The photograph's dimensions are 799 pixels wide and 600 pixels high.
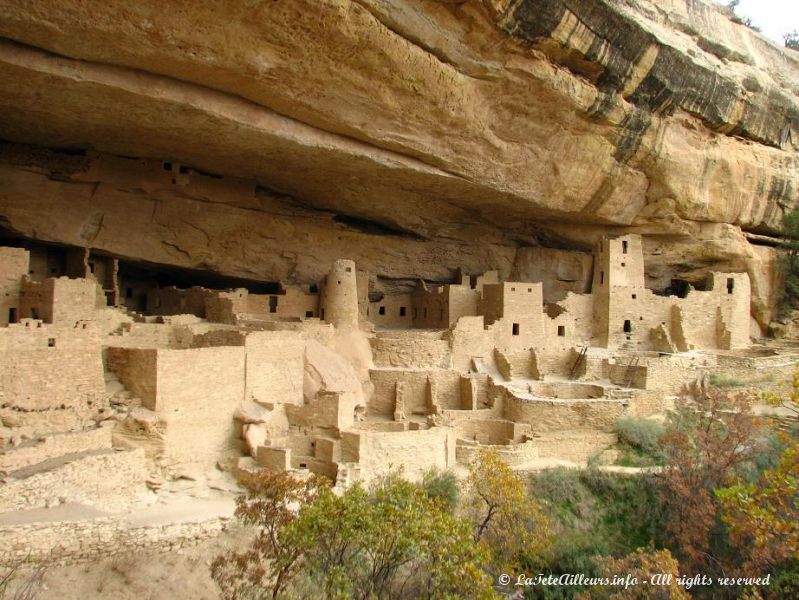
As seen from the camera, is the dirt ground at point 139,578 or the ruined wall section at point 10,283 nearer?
the dirt ground at point 139,578

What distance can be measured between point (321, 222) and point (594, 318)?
26.7 ft

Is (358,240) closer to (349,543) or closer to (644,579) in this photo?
(644,579)

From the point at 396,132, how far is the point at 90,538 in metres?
9.34

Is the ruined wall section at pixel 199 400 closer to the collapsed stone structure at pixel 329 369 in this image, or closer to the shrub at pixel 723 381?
the collapsed stone structure at pixel 329 369

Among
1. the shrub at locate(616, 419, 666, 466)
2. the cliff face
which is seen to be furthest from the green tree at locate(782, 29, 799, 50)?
the shrub at locate(616, 419, 666, 466)

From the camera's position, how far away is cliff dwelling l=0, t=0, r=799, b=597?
10.2m

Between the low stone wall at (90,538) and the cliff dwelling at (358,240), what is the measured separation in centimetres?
3

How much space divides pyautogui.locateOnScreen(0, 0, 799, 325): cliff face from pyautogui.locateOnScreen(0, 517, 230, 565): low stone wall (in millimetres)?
6853

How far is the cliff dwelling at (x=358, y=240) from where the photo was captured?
1019cm

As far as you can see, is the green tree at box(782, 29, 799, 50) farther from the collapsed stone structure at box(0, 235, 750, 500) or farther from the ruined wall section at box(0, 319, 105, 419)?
the ruined wall section at box(0, 319, 105, 419)

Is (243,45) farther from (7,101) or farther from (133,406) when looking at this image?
(133,406)

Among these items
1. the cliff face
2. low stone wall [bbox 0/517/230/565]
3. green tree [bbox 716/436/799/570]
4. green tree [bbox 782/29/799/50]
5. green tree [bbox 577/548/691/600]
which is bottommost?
green tree [bbox 577/548/691/600]

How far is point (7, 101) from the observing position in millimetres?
11930

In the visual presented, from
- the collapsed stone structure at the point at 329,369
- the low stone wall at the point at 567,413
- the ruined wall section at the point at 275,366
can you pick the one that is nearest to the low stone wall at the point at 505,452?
the collapsed stone structure at the point at 329,369
